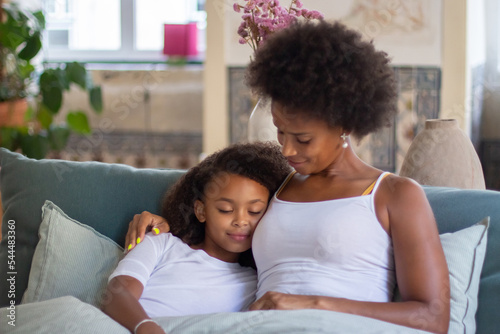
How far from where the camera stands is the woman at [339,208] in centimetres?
125

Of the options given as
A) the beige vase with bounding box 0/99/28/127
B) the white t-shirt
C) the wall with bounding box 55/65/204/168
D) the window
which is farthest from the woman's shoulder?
the window

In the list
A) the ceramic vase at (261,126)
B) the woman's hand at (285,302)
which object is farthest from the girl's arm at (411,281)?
the ceramic vase at (261,126)

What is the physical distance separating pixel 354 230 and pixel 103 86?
331 centimetres

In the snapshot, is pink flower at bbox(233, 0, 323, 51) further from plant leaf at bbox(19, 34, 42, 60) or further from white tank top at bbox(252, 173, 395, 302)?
plant leaf at bbox(19, 34, 42, 60)

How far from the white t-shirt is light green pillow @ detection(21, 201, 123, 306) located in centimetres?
13

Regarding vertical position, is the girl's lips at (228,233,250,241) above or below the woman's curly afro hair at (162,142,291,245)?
below

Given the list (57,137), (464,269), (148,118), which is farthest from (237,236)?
(148,118)

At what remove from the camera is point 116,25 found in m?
4.55

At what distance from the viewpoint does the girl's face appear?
148cm

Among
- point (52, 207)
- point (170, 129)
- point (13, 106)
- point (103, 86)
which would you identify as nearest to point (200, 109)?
point (170, 129)

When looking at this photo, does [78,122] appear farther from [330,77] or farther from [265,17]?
[330,77]

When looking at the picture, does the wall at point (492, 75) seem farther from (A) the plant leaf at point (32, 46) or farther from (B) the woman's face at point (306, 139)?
(B) the woman's face at point (306, 139)

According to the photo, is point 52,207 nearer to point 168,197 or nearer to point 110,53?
point 168,197

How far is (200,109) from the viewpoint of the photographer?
4.27 meters
